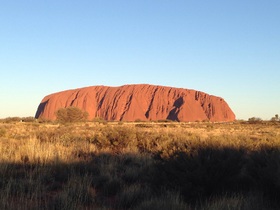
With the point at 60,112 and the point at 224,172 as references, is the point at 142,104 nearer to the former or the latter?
the point at 60,112

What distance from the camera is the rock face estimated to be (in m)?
140

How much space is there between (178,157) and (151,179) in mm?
790

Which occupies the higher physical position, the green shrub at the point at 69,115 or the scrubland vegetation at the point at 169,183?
the green shrub at the point at 69,115

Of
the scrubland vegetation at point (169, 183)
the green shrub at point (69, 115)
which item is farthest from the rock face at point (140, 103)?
the scrubland vegetation at point (169, 183)

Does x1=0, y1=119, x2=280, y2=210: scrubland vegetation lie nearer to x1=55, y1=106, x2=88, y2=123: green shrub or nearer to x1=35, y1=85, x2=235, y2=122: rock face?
x1=55, y1=106, x2=88, y2=123: green shrub

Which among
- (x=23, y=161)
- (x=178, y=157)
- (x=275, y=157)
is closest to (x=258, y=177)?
(x=275, y=157)

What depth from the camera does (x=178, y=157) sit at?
699 centimetres

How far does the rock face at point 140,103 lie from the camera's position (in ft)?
459

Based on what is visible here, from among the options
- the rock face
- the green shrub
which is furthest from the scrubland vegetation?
the rock face

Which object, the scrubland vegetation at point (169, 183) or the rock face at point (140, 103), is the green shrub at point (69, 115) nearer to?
the rock face at point (140, 103)

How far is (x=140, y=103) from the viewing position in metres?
146

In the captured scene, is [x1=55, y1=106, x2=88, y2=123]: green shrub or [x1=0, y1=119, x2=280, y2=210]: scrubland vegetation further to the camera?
[x1=55, y1=106, x2=88, y2=123]: green shrub

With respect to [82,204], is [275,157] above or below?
above

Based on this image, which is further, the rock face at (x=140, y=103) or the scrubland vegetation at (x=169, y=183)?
the rock face at (x=140, y=103)
